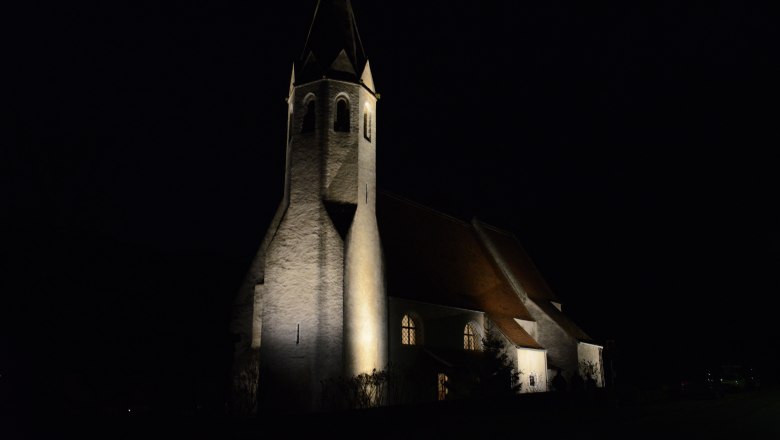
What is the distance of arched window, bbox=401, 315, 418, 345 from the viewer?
25828mm

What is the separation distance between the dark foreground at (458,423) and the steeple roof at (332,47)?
1330 centimetres

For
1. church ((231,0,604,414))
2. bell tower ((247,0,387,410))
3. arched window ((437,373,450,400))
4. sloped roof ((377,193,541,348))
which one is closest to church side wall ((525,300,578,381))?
sloped roof ((377,193,541,348))

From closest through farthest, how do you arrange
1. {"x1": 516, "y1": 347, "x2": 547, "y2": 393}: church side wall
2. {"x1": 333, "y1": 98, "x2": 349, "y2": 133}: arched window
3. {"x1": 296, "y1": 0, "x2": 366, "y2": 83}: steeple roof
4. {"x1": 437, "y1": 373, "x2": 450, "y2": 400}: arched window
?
{"x1": 333, "y1": 98, "x2": 349, "y2": 133}: arched window → {"x1": 296, "y1": 0, "x2": 366, "y2": 83}: steeple roof → {"x1": 437, "y1": 373, "x2": 450, "y2": 400}: arched window → {"x1": 516, "y1": 347, "x2": 547, "y2": 393}: church side wall

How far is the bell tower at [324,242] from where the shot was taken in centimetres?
2116

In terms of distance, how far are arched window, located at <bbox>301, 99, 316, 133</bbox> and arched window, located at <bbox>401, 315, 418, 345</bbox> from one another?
8266 mm

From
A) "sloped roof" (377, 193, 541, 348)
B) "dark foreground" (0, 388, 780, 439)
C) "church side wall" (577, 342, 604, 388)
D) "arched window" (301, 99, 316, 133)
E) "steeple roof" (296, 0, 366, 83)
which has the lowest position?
"dark foreground" (0, 388, 780, 439)

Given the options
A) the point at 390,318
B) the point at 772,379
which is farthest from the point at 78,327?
the point at 772,379

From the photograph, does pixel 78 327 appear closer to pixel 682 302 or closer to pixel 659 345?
pixel 659 345

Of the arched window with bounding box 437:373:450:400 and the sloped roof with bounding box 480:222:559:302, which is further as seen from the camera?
the sloped roof with bounding box 480:222:559:302

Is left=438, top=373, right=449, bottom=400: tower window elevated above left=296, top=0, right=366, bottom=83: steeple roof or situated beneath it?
situated beneath

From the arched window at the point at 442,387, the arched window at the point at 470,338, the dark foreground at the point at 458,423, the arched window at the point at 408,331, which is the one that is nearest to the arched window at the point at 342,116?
the arched window at the point at 408,331

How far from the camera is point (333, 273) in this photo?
2161cm

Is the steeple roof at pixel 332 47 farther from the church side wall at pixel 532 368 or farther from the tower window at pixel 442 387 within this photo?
the church side wall at pixel 532 368

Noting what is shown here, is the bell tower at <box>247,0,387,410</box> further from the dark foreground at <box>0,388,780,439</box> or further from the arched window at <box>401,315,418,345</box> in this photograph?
the dark foreground at <box>0,388,780,439</box>
